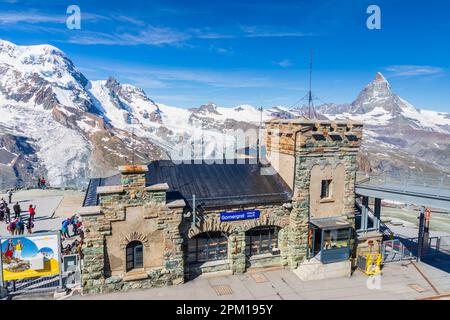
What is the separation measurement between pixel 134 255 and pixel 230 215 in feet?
17.9

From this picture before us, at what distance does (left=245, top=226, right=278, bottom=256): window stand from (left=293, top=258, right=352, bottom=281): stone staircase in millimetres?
2060

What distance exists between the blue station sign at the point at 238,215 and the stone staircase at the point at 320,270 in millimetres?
4111

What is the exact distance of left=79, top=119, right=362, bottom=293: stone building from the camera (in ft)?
55.1

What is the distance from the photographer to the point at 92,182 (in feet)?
76.7

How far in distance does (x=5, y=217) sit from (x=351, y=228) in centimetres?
2566

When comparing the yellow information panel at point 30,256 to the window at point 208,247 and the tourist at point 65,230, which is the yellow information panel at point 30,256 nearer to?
the tourist at point 65,230

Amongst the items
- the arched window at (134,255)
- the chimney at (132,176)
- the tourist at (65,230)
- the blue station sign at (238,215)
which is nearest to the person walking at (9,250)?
the arched window at (134,255)

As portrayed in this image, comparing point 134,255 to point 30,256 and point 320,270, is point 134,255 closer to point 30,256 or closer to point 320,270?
point 30,256

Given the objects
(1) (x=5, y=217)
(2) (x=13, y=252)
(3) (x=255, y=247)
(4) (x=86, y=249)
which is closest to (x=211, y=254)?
(3) (x=255, y=247)

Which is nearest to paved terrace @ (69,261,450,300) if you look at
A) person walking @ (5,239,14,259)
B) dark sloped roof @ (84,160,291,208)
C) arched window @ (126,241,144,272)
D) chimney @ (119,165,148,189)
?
arched window @ (126,241,144,272)

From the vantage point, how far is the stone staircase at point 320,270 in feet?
63.2

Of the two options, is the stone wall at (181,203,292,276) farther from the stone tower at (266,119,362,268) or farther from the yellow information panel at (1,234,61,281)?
the yellow information panel at (1,234,61,281)
